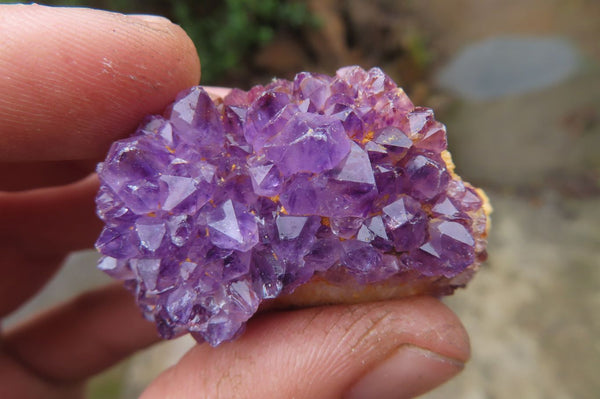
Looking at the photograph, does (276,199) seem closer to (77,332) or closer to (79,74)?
(79,74)

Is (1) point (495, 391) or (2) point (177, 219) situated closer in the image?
(2) point (177, 219)

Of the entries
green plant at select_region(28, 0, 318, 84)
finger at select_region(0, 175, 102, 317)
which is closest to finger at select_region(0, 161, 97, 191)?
finger at select_region(0, 175, 102, 317)

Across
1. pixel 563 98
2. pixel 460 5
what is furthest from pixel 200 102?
pixel 460 5

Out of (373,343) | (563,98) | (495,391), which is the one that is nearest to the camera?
(373,343)

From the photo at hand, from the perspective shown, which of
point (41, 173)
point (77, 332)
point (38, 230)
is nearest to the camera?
point (41, 173)

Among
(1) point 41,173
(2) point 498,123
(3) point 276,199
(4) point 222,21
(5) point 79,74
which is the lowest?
(2) point 498,123

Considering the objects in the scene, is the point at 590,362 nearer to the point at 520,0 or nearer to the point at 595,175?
the point at 595,175

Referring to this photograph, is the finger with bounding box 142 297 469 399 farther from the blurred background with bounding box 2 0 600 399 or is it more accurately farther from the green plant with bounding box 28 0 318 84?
the green plant with bounding box 28 0 318 84

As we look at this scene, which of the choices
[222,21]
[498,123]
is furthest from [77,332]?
[498,123]
